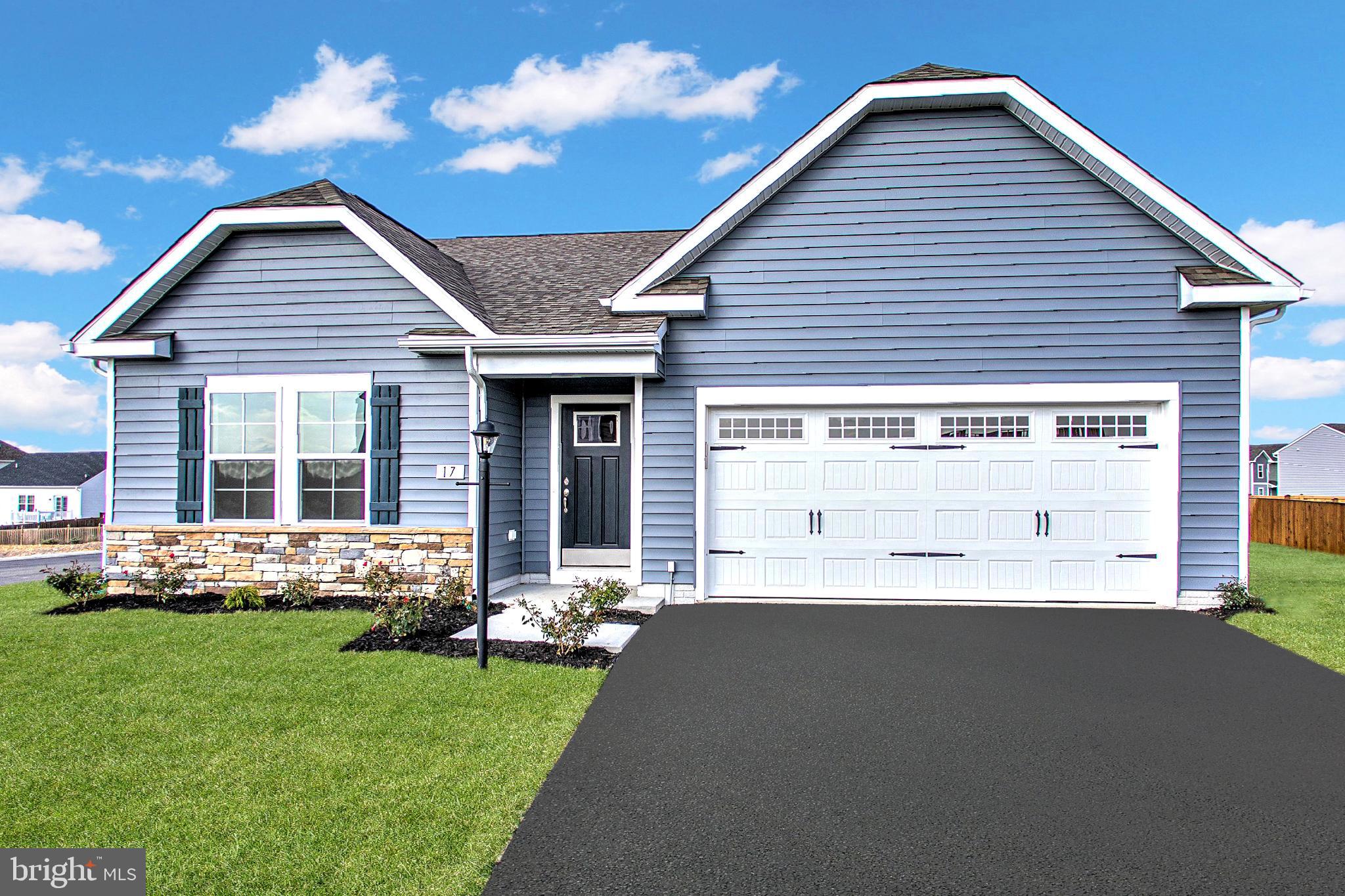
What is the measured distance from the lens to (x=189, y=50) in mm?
12289

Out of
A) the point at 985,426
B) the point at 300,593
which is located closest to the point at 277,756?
the point at 300,593

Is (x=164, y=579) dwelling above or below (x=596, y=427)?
below

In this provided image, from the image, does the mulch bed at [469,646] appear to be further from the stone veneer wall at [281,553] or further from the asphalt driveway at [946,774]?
the stone veneer wall at [281,553]

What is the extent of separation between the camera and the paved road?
13430mm

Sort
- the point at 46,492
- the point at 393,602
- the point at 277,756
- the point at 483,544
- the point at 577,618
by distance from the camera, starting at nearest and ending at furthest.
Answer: the point at 277,756, the point at 483,544, the point at 577,618, the point at 393,602, the point at 46,492

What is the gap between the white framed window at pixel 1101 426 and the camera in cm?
852

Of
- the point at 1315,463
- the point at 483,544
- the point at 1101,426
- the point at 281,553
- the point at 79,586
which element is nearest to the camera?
the point at 483,544

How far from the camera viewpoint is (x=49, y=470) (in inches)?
1770

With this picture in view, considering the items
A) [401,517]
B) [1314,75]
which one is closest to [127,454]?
[401,517]

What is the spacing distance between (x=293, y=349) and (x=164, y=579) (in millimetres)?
3047

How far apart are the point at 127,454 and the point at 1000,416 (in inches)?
416

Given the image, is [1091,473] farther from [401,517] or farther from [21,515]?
[21,515]

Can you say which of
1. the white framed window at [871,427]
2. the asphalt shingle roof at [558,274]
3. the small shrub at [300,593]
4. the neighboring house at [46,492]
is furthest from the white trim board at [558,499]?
the neighboring house at [46,492]

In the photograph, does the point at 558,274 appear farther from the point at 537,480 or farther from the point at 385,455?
the point at 385,455
